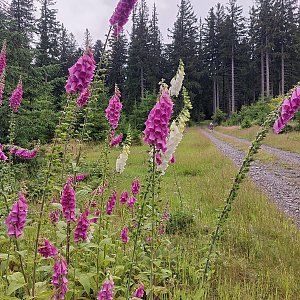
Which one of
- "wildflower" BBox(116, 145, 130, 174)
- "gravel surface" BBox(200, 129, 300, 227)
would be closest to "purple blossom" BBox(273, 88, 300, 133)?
"wildflower" BBox(116, 145, 130, 174)

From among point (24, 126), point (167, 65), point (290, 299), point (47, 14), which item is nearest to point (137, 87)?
point (167, 65)

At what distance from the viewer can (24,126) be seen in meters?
10.4

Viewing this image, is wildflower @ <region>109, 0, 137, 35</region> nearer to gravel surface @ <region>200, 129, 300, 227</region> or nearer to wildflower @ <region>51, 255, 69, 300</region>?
wildflower @ <region>51, 255, 69, 300</region>

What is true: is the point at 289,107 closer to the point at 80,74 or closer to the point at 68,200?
the point at 80,74

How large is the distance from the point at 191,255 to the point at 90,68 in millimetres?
3008

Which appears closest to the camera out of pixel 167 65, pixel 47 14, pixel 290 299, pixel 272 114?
pixel 272 114

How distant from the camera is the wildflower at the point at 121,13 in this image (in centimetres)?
279

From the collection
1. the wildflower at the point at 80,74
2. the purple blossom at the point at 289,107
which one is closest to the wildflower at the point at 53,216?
the wildflower at the point at 80,74

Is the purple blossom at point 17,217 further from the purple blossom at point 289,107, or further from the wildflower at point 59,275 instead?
the purple blossom at point 289,107

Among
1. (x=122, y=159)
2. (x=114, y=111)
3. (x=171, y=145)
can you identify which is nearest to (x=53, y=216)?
(x=122, y=159)

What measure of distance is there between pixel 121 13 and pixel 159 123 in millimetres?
1220

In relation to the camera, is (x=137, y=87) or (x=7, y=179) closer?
(x=7, y=179)

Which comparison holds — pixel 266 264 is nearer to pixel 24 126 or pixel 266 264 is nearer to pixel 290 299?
pixel 290 299

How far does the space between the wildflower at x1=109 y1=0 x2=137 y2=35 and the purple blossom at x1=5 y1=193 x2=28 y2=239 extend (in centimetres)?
164
